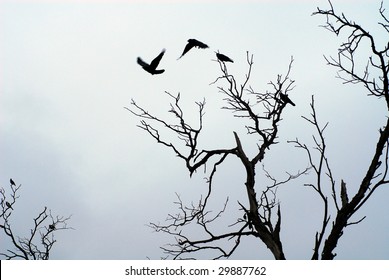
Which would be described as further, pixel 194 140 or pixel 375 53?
pixel 194 140

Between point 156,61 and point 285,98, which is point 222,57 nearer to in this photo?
point 156,61

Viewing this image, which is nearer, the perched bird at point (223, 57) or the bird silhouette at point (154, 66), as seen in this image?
the bird silhouette at point (154, 66)

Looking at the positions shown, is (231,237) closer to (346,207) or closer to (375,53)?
(346,207)

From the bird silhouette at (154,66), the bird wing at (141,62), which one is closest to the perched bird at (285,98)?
the bird silhouette at (154,66)

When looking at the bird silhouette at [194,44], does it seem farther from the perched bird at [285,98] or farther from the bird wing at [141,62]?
the perched bird at [285,98]

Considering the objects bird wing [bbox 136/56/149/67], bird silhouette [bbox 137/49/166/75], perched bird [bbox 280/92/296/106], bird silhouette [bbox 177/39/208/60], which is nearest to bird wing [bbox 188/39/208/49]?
bird silhouette [bbox 177/39/208/60]

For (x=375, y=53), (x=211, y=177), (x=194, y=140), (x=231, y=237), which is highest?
(x=375, y=53)

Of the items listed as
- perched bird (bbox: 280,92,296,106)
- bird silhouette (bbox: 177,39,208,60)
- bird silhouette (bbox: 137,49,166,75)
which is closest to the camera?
bird silhouette (bbox: 137,49,166,75)

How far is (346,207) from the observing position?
3.96 meters

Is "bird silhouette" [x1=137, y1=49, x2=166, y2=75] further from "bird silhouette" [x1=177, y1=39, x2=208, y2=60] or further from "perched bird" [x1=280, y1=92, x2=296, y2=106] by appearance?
"perched bird" [x1=280, y1=92, x2=296, y2=106]
